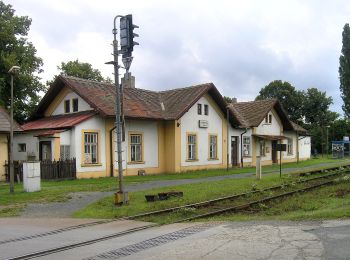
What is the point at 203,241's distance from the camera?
374 inches

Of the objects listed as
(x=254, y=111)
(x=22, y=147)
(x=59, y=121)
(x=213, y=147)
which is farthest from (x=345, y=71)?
(x=22, y=147)

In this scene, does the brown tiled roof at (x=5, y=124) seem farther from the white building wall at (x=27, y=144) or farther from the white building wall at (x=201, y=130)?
the white building wall at (x=201, y=130)

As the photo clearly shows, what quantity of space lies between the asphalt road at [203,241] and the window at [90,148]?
1586 cm

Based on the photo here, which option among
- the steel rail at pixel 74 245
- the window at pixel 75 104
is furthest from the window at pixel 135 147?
the steel rail at pixel 74 245

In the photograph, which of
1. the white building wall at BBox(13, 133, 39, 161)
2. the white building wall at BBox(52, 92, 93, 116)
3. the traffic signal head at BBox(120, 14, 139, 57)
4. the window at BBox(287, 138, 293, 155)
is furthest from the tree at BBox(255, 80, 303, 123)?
the traffic signal head at BBox(120, 14, 139, 57)

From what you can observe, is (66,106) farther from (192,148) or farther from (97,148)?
(192,148)

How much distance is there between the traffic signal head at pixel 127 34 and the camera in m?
14.5

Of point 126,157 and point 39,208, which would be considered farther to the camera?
point 126,157

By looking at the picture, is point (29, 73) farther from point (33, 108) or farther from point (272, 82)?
point (272, 82)

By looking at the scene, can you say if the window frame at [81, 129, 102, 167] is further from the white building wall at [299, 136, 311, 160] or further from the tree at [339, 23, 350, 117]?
the tree at [339, 23, 350, 117]

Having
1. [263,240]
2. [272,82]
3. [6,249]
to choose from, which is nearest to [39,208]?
[6,249]

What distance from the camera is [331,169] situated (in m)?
31.5

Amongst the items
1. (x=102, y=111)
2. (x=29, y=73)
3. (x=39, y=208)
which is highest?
(x=29, y=73)

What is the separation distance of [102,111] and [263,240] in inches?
782
